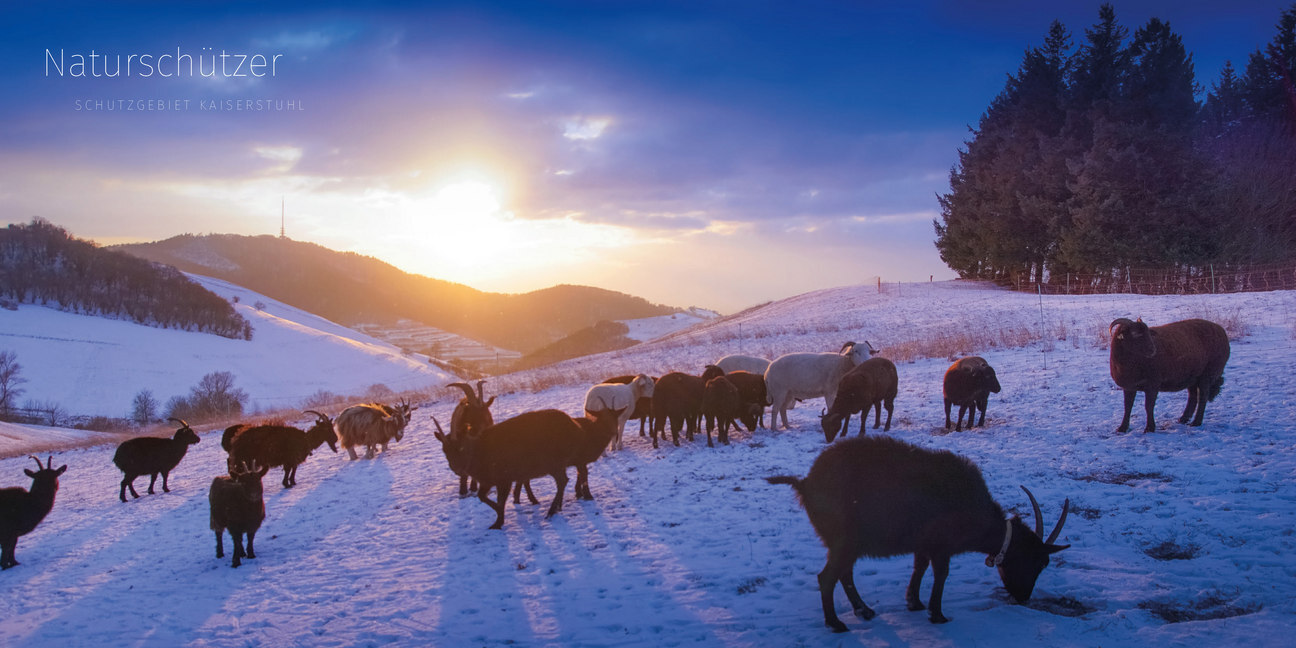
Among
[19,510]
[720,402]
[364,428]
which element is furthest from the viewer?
[364,428]

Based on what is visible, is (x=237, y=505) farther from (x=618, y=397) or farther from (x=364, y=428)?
(x=364, y=428)

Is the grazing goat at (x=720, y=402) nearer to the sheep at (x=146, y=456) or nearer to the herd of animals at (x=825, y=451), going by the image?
the herd of animals at (x=825, y=451)

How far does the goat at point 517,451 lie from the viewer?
9.83m

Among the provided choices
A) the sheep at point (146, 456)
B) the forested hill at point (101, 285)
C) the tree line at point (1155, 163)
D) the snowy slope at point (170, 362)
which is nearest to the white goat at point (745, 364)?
the sheep at point (146, 456)

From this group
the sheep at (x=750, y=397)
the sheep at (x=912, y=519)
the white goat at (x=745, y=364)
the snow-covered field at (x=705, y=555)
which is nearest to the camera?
the sheep at (x=912, y=519)

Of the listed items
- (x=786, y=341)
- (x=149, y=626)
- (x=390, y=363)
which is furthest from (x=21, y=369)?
(x=149, y=626)

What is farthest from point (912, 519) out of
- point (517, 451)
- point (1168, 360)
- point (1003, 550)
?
point (1168, 360)

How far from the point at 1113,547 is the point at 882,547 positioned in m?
3.13

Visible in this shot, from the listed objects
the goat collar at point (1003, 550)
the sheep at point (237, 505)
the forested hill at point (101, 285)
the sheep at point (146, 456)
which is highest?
the forested hill at point (101, 285)

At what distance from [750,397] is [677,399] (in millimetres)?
1951

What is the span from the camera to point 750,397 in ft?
50.0

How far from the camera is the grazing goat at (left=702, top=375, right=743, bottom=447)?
14094mm

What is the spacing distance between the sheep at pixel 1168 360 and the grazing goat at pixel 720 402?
6.64m

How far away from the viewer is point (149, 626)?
7.38 m
